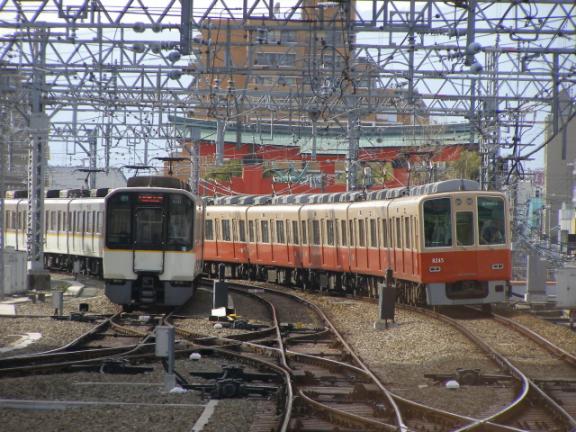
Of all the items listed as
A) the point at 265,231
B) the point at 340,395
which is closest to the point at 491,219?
the point at 340,395

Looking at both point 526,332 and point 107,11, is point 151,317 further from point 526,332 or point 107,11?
point 526,332

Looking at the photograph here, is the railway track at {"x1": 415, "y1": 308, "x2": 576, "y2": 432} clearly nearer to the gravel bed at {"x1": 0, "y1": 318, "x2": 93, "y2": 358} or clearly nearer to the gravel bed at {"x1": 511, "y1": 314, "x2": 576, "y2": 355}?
the gravel bed at {"x1": 511, "y1": 314, "x2": 576, "y2": 355}

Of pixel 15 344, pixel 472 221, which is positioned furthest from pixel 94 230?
pixel 15 344

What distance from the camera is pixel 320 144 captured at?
194ft

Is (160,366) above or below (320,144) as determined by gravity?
below

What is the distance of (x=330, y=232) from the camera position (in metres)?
27.7

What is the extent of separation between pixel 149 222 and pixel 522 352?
8.18m

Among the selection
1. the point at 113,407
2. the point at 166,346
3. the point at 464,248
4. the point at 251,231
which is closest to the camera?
the point at 113,407

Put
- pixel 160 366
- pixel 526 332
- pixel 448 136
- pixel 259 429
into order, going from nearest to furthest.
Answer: pixel 259 429 < pixel 160 366 < pixel 526 332 < pixel 448 136

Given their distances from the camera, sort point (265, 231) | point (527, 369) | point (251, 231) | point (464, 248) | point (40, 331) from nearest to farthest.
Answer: point (527, 369) → point (40, 331) → point (464, 248) → point (265, 231) → point (251, 231)

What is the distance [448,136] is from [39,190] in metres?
34.9

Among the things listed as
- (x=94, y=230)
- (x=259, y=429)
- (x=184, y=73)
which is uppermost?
(x=184, y=73)

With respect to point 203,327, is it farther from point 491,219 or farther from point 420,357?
point 491,219

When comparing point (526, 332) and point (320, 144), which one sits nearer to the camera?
point (526, 332)
